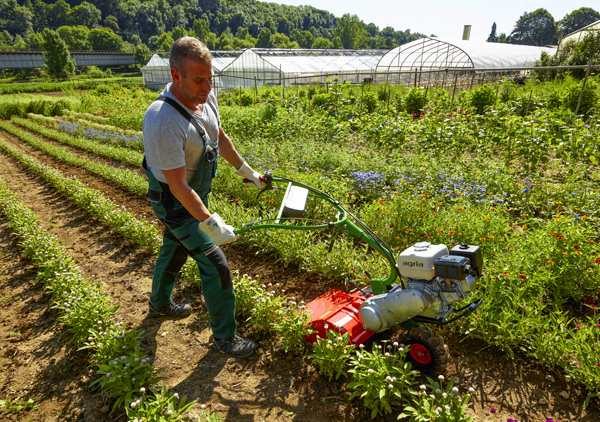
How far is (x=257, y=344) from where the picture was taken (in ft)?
9.75

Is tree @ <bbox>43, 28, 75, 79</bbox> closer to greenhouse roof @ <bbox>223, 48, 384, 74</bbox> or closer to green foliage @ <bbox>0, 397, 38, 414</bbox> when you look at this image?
greenhouse roof @ <bbox>223, 48, 384, 74</bbox>

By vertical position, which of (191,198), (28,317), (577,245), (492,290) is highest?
(191,198)

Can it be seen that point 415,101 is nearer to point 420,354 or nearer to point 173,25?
point 420,354

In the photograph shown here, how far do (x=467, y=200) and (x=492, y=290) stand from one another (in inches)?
71.9

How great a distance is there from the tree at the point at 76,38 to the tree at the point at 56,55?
48.7m

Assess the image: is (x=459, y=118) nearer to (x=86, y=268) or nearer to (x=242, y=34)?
(x=86, y=268)

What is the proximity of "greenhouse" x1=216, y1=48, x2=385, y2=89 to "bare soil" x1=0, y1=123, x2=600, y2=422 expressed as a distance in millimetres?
18594

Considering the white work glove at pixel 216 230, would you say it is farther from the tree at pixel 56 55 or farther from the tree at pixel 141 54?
the tree at pixel 141 54

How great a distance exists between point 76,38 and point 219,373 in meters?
107

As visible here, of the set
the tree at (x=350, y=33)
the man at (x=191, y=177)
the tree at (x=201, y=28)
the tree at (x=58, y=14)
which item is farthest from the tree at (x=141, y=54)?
the man at (x=191, y=177)

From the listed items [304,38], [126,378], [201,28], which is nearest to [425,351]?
[126,378]

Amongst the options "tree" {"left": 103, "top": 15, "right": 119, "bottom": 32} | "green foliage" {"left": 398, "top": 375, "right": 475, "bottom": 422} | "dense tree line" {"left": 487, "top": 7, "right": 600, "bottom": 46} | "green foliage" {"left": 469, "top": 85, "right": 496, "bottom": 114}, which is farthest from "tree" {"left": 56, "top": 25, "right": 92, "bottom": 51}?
"dense tree line" {"left": 487, "top": 7, "right": 600, "bottom": 46}

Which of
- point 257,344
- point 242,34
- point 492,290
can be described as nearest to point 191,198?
point 257,344

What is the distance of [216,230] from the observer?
236 cm
